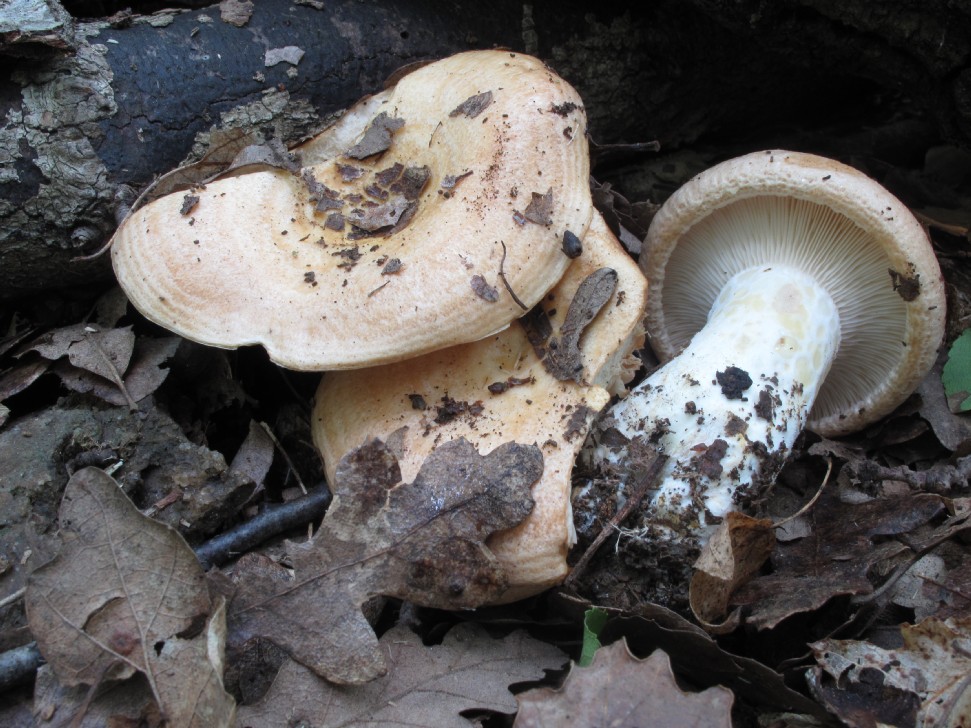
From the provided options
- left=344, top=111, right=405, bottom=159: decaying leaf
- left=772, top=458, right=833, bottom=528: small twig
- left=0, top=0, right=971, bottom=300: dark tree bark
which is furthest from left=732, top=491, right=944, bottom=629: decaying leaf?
left=344, top=111, right=405, bottom=159: decaying leaf

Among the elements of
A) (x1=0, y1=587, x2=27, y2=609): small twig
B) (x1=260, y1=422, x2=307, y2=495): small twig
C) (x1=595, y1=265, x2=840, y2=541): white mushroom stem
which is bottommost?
(x1=260, y1=422, x2=307, y2=495): small twig

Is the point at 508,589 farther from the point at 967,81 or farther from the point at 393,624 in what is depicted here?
the point at 967,81

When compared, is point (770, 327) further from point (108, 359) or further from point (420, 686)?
point (108, 359)

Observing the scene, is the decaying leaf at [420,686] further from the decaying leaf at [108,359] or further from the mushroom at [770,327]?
the decaying leaf at [108,359]

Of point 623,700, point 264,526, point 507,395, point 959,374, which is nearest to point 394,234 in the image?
point 507,395

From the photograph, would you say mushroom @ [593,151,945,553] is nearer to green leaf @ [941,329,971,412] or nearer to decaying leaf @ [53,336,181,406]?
green leaf @ [941,329,971,412]
